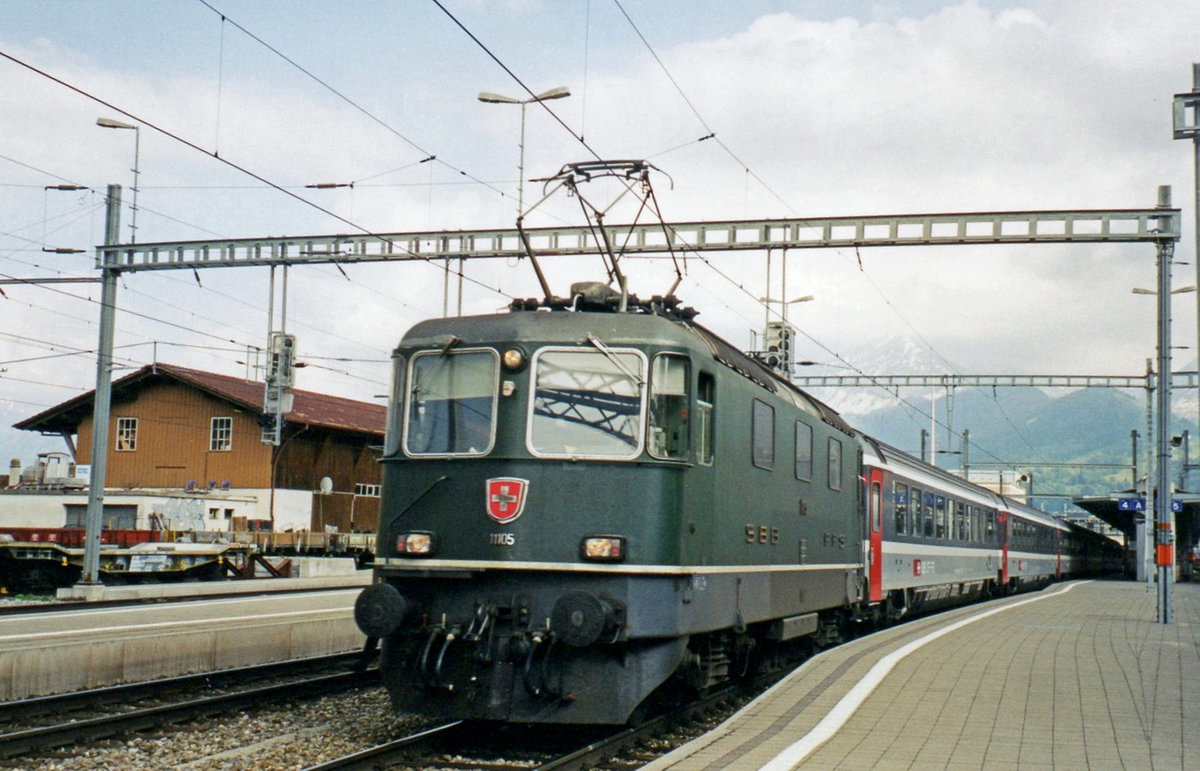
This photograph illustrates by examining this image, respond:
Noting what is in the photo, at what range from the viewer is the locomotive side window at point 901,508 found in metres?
21.1

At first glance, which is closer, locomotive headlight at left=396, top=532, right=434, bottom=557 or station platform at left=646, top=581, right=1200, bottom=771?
station platform at left=646, top=581, right=1200, bottom=771

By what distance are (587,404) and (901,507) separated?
12.9 metres

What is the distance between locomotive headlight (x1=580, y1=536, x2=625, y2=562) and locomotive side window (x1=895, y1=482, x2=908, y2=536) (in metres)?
12.6

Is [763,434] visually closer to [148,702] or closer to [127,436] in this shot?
[148,702]

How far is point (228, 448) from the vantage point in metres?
45.1

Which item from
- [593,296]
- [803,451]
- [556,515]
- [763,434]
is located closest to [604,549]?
[556,515]

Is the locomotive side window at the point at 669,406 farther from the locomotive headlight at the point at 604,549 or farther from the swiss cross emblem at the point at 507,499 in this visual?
the swiss cross emblem at the point at 507,499

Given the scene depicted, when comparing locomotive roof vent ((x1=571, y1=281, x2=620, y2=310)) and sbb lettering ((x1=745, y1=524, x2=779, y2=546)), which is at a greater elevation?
locomotive roof vent ((x1=571, y1=281, x2=620, y2=310))

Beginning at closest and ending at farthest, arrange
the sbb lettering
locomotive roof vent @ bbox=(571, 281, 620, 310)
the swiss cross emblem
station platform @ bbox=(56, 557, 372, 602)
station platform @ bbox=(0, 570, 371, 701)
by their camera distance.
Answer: the swiss cross emblem → locomotive roof vent @ bbox=(571, 281, 620, 310) → the sbb lettering → station platform @ bbox=(0, 570, 371, 701) → station platform @ bbox=(56, 557, 372, 602)

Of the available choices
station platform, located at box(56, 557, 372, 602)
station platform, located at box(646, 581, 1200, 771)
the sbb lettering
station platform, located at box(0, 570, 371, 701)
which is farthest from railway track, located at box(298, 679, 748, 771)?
station platform, located at box(56, 557, 372, 602)

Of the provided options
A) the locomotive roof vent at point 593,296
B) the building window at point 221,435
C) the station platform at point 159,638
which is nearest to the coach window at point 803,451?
the locomotive roof vent at point 593,296

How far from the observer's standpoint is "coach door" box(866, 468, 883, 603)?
18.5 m

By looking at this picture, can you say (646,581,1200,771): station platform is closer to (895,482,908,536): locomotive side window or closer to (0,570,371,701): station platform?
(895,482,908,536): locomotive side window

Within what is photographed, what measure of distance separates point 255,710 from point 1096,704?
7.66 metres
